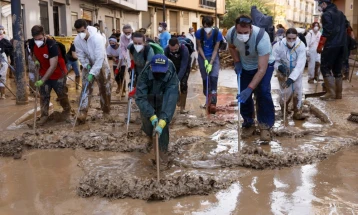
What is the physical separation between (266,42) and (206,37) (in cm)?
264

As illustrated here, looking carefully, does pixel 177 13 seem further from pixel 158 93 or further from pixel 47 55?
pixel 158 93

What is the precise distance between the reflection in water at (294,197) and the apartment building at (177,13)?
3119 cm

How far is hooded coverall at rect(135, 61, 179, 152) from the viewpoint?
15.1 ft

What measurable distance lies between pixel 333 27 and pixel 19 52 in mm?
5907

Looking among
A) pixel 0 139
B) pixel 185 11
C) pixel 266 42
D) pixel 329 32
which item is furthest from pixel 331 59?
pixel 185 11

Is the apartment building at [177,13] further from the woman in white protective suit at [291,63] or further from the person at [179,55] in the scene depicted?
the woman in white protective suit at [291,63]

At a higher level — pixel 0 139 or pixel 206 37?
pixel 206 37

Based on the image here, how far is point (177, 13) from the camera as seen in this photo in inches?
1548

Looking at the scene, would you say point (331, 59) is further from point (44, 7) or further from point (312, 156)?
point (44, 7)

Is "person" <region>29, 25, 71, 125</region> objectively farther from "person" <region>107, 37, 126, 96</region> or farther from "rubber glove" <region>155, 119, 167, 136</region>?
"rubber glove" <region>155, 119, 167, 136</region>

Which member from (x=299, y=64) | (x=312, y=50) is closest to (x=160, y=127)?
(x=299, y=64)

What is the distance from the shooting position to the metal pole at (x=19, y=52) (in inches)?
327

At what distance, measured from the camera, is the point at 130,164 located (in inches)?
195

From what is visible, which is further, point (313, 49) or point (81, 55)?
point (313, 49)
